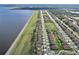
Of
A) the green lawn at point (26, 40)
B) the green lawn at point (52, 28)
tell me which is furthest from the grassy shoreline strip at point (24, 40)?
the green lawn at point (52, 28)

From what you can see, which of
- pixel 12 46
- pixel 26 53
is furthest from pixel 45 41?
pixel 12 46

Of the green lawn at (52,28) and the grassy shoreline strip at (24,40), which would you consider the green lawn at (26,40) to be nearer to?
the grassy shoreline strip at (24,40)

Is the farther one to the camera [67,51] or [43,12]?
[43,12]

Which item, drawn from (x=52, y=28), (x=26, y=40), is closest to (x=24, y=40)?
(x=26, y=40)

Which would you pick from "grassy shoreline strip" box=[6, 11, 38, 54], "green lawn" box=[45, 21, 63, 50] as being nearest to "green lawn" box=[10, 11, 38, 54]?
"grassy shoreline strip" box=[6, 11, 38, 54]

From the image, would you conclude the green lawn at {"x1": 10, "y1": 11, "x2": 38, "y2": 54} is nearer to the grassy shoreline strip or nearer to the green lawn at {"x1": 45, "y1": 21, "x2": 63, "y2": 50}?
the grassy shoreline strip
